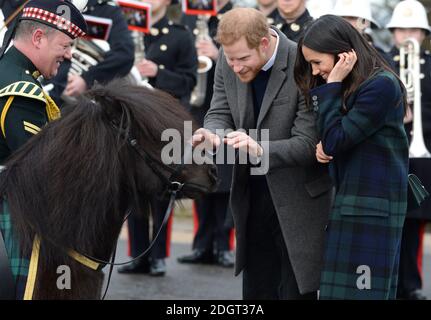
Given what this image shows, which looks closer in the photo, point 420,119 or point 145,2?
point 420,119

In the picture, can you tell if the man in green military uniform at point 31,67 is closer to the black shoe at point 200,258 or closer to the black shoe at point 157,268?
the black shoe at point 157,268

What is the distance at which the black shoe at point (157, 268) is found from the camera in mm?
8775

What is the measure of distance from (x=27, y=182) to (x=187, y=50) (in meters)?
5.27

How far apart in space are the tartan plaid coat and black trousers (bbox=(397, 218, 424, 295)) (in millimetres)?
3540

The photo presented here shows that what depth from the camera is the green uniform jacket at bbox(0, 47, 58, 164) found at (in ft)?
13.9

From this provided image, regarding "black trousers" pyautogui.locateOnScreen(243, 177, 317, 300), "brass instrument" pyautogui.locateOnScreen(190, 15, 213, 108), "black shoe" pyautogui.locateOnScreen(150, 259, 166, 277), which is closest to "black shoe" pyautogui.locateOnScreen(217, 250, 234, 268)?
"black shoe" pyautogui.locateOnScreen(150, 259, 166, 277)

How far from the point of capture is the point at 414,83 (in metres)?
8.25

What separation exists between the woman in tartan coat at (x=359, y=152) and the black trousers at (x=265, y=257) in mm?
407

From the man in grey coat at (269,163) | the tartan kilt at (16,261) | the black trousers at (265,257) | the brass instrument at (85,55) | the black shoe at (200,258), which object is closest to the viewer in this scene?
the tartan kilt at (16,261)

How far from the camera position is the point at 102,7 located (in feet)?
26.7

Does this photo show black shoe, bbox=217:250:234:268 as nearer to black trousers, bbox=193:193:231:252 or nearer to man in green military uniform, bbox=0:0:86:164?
black trousers, bbox=193:193:231:252

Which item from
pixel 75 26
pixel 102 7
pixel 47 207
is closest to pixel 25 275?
pixel 47 207

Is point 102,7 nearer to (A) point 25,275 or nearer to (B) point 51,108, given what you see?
(B) point 51,108

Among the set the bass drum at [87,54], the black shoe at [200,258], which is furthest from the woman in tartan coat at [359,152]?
the black shoe at [200,258]
